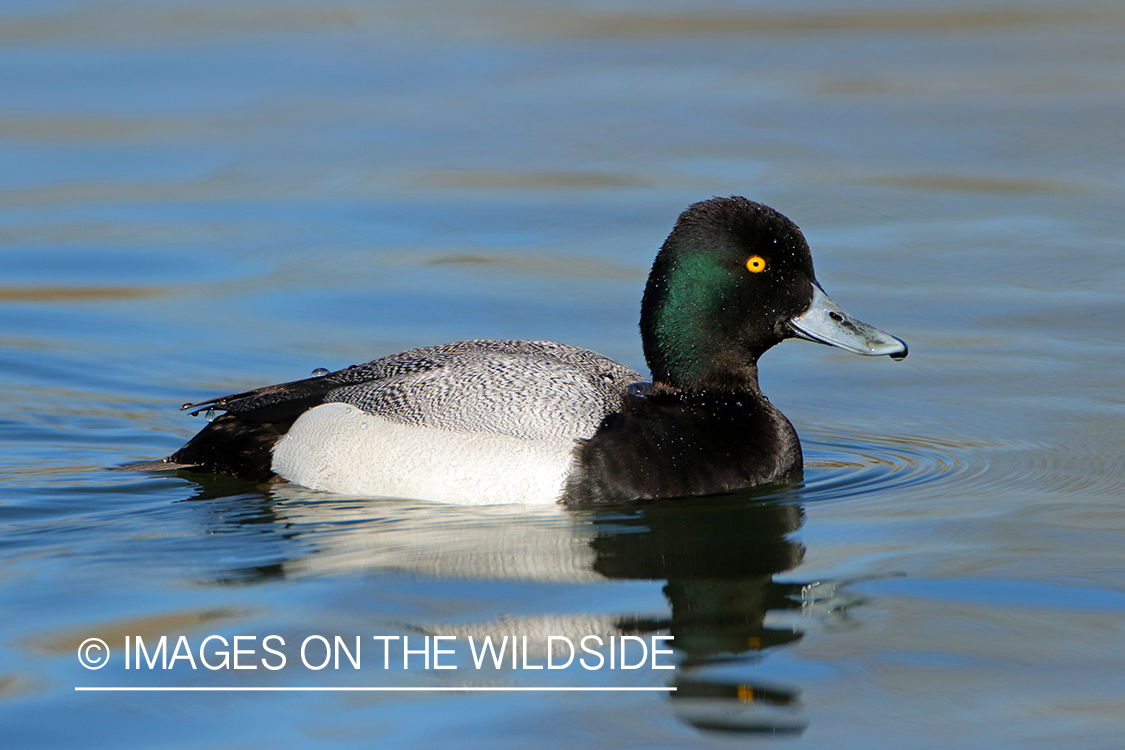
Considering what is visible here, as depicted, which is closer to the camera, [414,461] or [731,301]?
[414,461]

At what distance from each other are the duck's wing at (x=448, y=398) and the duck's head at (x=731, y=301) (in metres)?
0.35

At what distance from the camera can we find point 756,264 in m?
7.32

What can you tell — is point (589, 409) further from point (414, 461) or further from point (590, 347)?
point (590, 347)

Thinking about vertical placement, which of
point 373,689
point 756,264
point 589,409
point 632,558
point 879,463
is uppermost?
point 756,264

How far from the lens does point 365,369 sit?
24.9ft

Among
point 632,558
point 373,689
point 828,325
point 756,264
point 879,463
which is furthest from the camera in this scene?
point 879,463

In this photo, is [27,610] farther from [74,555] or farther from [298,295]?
[298,295]

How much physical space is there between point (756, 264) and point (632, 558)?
1.70 meters

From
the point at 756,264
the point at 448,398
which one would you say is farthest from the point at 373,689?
the point at 756,264

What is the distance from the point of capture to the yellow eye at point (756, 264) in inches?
288

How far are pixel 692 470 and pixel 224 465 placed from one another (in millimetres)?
2237

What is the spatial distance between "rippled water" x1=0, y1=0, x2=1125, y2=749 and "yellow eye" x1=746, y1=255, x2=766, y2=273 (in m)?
1.03

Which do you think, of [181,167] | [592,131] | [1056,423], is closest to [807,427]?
[1056,423]

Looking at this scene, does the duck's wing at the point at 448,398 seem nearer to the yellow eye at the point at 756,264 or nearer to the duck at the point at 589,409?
the duck at the point at 589,409
